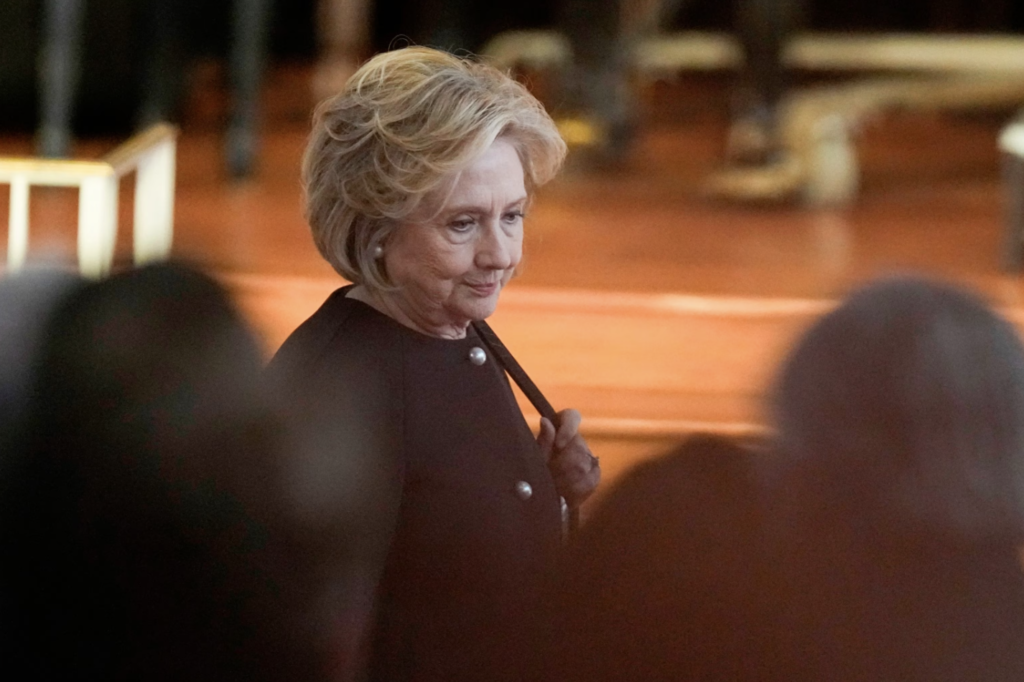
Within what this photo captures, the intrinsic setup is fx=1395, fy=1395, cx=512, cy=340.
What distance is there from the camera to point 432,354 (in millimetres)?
838

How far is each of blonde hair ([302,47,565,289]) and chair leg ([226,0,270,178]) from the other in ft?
7.26

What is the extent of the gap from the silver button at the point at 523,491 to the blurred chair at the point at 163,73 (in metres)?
2.13

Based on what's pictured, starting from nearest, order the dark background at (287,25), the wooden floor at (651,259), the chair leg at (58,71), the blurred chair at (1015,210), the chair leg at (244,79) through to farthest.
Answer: the wooden floor at (651,259) < the blurred chair at (1015,210) < the chair leg at (58,71) < the chair leg at (244,79) < the dark background at (287,25)

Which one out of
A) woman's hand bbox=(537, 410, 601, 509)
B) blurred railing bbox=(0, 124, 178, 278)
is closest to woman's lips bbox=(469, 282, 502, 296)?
woman's hand bbox=(537, 410, 601, 509)

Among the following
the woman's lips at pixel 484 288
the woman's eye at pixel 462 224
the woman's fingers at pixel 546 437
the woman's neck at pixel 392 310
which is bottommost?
the woman's fingers at pixel 546 437

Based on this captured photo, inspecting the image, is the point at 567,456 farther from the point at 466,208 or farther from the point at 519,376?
the point at 466,208

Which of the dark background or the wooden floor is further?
the dark background

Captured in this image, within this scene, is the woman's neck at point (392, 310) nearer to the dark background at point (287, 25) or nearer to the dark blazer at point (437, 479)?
the dark blazer at point (437, 479)

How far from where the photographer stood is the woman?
0.80 metres

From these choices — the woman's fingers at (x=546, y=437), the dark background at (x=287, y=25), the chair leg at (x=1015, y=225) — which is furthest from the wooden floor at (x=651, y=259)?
the dark background at (x=287, y=25)

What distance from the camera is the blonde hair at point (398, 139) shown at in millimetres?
792

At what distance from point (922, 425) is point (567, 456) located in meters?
0.22

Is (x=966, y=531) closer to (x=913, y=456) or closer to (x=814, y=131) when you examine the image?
(x=913, y=456)

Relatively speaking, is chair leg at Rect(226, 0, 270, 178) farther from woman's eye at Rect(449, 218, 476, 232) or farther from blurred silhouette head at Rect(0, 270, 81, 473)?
woman's eye at Rect(449, 218, 476, 232)
